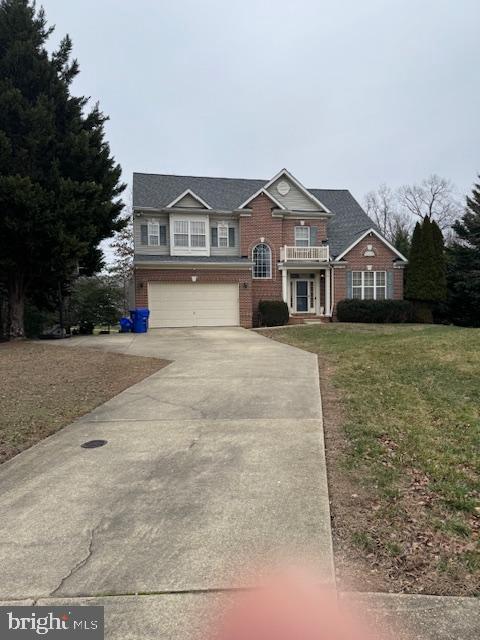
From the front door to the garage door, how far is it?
380cm

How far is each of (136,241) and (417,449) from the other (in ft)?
62.9

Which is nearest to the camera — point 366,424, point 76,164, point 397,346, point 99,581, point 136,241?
point 99,581

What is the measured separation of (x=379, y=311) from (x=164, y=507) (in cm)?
1968

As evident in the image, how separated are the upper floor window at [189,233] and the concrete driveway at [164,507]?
16.1 meters

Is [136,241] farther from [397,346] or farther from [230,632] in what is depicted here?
[230,632]

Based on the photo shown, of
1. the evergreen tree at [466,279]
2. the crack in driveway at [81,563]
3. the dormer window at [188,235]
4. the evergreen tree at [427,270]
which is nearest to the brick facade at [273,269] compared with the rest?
the evergreen tree at [427,270]

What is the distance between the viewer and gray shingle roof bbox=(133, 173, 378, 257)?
22.7 metres

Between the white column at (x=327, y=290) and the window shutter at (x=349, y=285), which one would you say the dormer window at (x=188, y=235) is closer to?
the white column at (x=327, y=290)

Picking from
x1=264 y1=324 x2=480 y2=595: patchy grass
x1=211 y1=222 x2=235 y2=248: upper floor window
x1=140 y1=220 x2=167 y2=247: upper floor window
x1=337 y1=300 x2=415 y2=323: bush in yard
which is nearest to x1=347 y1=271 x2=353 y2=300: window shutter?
x1=337 y1=300 x2=415 y2=323: bush in yard

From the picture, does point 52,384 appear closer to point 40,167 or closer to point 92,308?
point 40,167

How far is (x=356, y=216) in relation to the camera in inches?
1006

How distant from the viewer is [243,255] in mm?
22266

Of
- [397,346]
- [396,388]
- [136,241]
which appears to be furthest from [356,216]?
[396,388]
